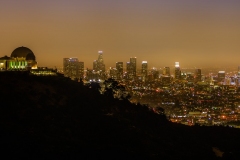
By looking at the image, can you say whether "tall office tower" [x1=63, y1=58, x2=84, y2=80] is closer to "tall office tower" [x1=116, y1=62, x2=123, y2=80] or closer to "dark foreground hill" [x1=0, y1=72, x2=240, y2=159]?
"tall office tower" [x1=116, y1=62, x2=123, y2=80]

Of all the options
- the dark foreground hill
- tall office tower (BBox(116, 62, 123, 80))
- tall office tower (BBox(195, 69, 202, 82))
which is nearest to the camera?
the dark foreground hill

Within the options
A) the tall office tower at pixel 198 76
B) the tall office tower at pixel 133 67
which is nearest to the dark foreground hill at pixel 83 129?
the tall office tower at pixel 133 67

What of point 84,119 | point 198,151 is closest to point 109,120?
point 84,119

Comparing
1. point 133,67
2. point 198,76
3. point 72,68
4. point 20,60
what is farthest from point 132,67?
point 20,60

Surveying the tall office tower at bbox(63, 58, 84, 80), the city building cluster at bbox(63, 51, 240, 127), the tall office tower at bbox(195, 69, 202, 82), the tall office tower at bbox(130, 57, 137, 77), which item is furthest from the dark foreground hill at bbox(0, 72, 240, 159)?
the tall office tower at bbox(195, 69, 202, 82)

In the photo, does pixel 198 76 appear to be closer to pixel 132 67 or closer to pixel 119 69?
pixel 132 67

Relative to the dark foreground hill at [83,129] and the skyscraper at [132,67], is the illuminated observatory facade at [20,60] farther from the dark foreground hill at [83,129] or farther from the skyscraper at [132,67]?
the skyscraper at [132,67]

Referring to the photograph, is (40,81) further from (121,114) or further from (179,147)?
(179,147)
